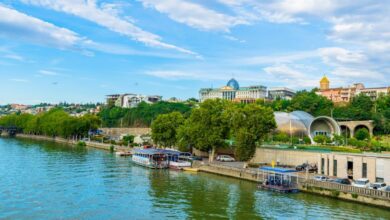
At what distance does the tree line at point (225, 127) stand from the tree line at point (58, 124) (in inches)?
2048

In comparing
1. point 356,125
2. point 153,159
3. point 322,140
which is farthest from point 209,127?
point 356,125

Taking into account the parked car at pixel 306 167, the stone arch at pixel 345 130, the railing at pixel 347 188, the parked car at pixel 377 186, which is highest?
the stone arch at pixel 345 130

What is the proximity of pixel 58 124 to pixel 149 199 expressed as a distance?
310 ft

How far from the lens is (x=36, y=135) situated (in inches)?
5743

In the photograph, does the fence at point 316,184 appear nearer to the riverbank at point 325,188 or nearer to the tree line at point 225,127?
the riverbank at point 325,188

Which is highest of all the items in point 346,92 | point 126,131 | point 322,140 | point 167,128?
point 346,92

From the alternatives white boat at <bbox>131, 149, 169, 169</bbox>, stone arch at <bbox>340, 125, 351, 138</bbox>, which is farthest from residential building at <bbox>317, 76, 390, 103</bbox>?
white boat at <bbox>131, 149, 169, 169</bbox>

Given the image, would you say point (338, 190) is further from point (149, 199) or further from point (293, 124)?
point (293, 124)

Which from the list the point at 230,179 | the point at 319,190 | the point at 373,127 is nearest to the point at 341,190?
the point at 319,190

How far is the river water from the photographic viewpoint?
3148 centimetres

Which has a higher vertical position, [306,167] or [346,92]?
[346,92]

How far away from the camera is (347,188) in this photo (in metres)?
37.3

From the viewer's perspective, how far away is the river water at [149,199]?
3148 cm

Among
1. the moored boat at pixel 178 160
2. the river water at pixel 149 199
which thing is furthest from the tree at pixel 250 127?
the moored boat at pixel 178 160
